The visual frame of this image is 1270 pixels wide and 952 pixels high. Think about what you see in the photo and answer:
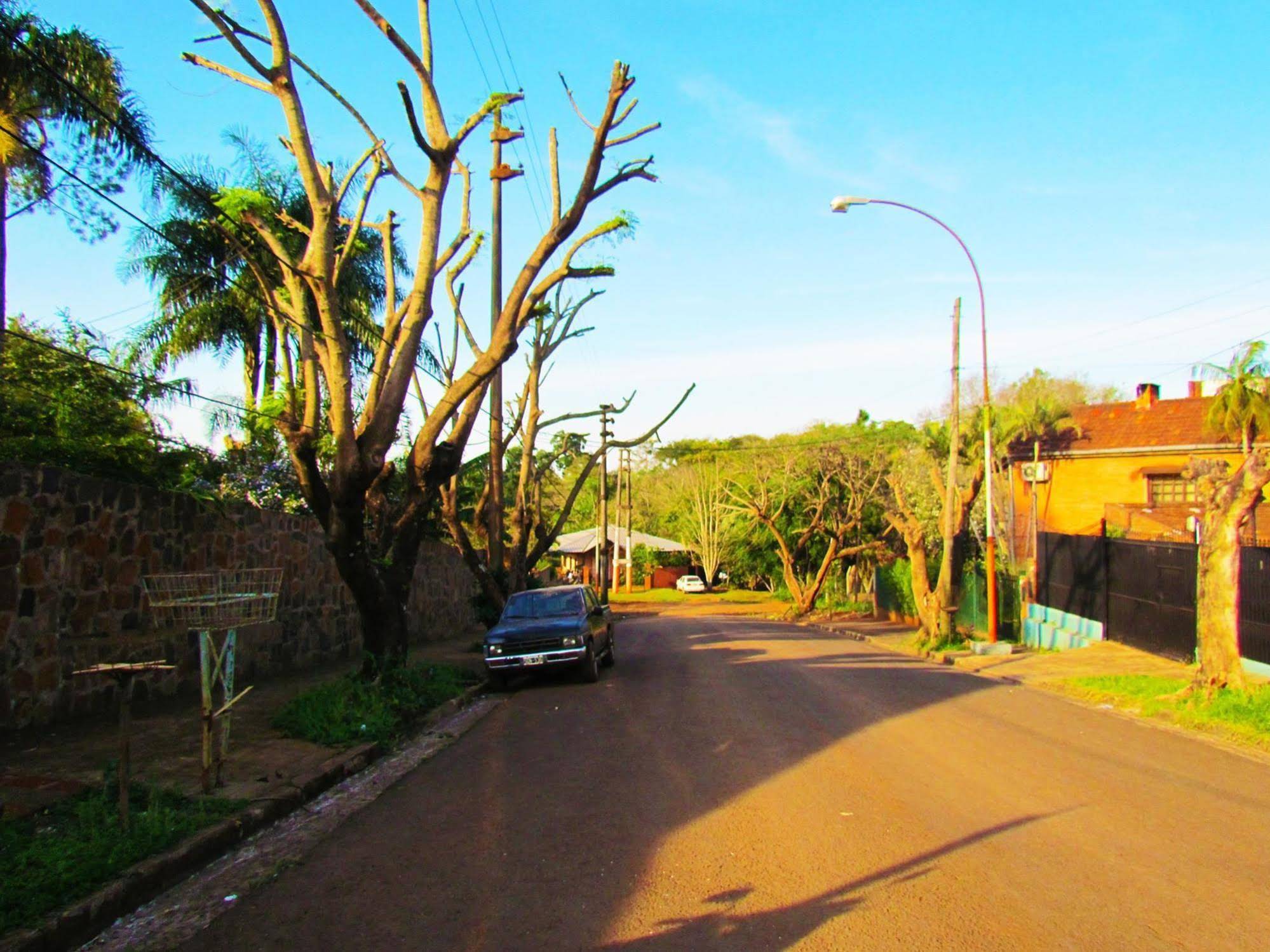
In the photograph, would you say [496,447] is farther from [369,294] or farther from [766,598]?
[766,598]

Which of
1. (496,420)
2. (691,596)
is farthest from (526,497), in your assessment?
(691,596)

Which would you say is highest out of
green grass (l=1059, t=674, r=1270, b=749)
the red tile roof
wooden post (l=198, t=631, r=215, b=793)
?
the red tile roof

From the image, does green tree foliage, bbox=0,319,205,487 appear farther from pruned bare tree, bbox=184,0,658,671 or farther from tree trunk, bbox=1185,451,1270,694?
tree trunk, bbox=1185,451,1270,694

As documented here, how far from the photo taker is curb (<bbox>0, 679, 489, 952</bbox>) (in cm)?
495

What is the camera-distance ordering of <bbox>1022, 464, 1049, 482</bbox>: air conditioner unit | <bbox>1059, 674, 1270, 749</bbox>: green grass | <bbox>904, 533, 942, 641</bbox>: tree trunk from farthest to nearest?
<bbox>1022, 464, 1049, 482</bbox>: air conditioner unit, <bbox>904, 533, 942, 641</bbox>: tree trunk, <bbox>1059, 674, 1270, 749</bbox>: green grass

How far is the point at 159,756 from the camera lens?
8773mm

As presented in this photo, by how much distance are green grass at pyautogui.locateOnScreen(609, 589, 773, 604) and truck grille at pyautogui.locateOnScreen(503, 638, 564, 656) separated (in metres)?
36.8

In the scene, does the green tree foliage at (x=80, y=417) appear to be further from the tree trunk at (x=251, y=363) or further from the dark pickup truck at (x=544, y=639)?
the tree trunk at (x=251, y=363)

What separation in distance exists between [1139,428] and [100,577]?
35017mm

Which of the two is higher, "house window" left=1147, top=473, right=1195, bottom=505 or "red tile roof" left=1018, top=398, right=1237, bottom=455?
"red tile roof" left=1018, top=398, right=1237, bottom=455

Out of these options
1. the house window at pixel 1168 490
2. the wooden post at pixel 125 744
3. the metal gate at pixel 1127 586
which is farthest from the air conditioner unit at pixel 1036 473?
the wooden post at pixel 125 744

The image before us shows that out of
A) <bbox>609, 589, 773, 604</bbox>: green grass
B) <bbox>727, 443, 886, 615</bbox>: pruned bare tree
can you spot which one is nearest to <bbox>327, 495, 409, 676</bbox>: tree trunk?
<bbox>727, 443, 886, 615</bbox>: pruned bare tree

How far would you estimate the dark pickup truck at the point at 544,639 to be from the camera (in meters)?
15.6

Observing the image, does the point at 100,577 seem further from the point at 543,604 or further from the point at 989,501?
the point at 989,501
